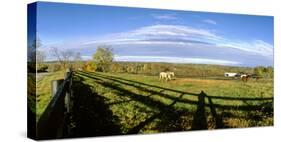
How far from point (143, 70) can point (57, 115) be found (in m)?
2.17

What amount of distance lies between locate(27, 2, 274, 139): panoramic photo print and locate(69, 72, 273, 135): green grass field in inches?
0.8

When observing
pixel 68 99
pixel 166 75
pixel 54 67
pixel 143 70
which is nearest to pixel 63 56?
pixel 54 67

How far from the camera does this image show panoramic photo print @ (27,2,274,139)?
32.0 ft

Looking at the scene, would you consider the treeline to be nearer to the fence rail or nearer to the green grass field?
the green grass field

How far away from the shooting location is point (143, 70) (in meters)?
10.9

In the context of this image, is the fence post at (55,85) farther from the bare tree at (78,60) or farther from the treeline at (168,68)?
the bare tree at (78,60)

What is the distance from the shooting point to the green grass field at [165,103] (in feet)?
33.3

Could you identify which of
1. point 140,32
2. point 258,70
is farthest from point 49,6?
point 258,70

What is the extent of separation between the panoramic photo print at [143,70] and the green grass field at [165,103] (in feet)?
0.06

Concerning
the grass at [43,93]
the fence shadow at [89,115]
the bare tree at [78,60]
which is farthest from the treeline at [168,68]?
the fence shadow at [89,115]

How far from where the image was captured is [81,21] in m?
10.2
